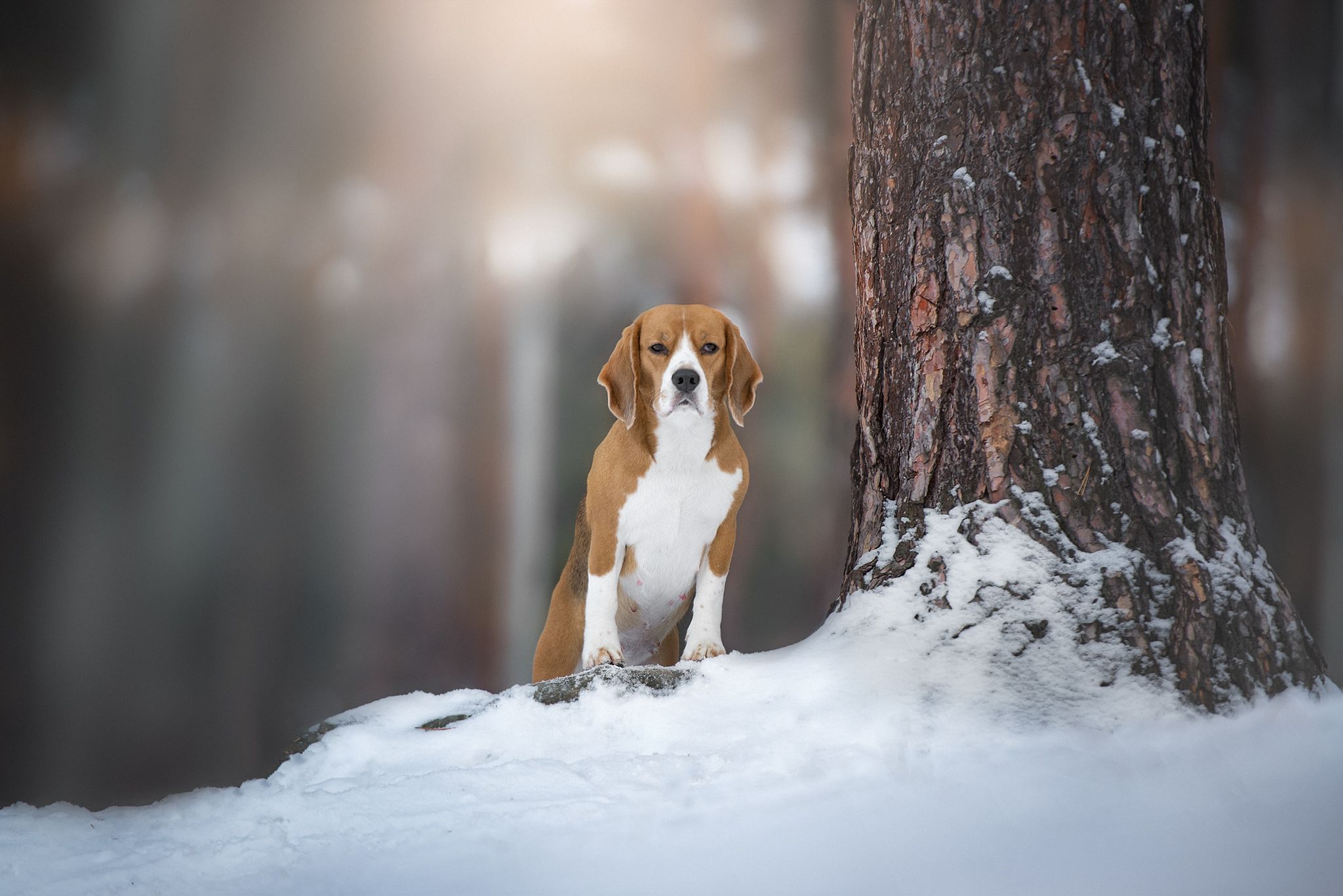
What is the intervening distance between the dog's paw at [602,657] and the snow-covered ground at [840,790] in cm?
34

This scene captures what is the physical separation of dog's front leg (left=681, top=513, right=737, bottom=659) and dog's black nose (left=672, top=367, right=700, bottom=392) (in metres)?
0.40

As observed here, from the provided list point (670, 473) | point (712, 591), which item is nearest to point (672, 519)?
point (670, 473)

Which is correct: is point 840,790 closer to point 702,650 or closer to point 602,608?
point 702,650

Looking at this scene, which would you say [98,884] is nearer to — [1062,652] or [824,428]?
[1062,652]

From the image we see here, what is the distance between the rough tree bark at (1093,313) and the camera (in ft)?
5.95

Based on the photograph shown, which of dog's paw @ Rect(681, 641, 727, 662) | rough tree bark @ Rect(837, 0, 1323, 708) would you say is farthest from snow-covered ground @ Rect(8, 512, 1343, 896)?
dog's paw @ Rect(681, 641, 727, 662)

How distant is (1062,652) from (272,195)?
3412mm

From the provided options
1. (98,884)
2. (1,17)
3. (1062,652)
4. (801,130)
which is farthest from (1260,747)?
(1,17)

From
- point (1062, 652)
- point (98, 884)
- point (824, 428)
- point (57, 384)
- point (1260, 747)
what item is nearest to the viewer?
point (98, 884)

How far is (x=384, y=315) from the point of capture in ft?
12.5

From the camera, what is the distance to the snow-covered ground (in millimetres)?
1317

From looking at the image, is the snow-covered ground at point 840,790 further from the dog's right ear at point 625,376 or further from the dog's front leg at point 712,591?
the dog's right ear at point 625,376

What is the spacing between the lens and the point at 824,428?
3.71 metres

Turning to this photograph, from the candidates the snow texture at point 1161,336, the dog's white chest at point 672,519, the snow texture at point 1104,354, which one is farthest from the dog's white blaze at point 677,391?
the snow texture at point 1161,336
